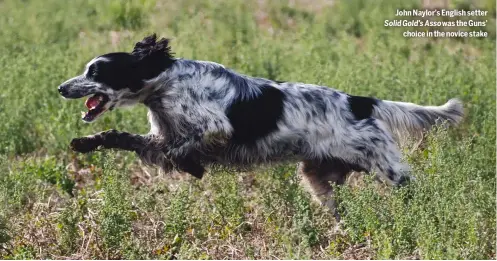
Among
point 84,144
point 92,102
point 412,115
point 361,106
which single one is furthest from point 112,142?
point 412,115

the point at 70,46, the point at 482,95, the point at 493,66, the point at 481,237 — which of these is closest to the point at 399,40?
the point at 493,66

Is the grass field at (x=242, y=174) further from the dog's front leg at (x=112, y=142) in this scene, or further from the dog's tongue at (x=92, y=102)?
the dog's tongue at (x=92, y=102)

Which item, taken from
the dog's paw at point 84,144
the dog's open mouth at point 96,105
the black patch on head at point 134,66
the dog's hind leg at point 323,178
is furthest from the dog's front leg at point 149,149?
the dog's hind leg at point 323,178

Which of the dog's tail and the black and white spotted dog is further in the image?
the dog's tail

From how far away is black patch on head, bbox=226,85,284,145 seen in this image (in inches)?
286

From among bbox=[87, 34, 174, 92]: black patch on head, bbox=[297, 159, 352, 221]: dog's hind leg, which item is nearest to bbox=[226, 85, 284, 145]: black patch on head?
bbox=[297, 159, 352, 221]: dog's hind leg

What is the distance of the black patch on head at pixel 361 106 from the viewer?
7.48 meters

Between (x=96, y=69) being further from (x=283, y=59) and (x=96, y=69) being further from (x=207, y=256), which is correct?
(x=283, y=59)

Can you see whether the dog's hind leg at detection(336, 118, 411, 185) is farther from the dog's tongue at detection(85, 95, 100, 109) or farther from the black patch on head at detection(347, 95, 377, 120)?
the dog's tongue at detection(85, 95, 100, 109)

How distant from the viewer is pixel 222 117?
721 cm

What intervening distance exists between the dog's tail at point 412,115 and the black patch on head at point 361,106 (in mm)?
39

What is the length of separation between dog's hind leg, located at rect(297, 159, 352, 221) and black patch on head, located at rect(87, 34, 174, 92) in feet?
4.56

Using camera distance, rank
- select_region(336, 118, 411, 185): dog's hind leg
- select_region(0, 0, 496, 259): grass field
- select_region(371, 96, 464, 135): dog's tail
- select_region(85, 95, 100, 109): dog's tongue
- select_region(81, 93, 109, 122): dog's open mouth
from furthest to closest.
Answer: select_region(371, 96, 464, 135): dog's tail < select_region(336, 118, 411, 185): dog's hind leg < select_region(85, 95, 100, 109): dog's tongue < select_region(81, 93, 109, 122): dog's open mouth < select_region(0, 0, 496, 259): grass field

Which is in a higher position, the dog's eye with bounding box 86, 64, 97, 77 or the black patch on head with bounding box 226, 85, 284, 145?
the dog's eye with bounding box 86, 64, 97, 77
